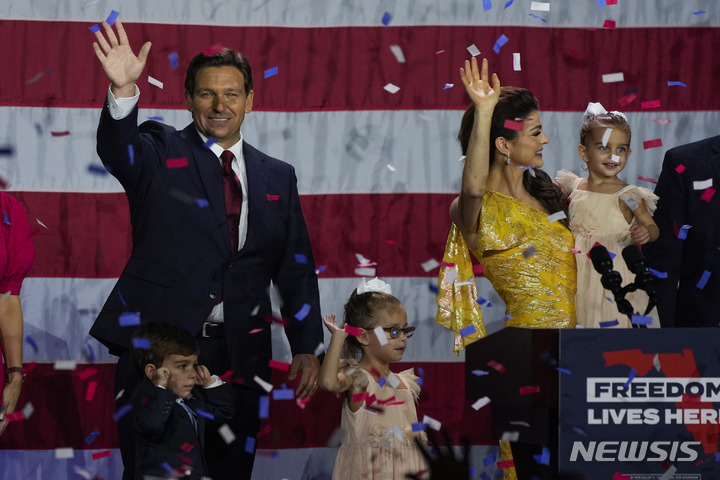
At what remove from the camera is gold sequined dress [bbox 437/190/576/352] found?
2670 millimetres

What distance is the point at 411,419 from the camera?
290 cm

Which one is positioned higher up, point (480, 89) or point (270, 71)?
point (270, 71)

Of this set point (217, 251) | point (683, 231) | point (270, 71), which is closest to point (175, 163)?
point (217, 251)

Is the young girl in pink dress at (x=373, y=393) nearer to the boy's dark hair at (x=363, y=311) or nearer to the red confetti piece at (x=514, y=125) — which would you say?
the boy's dark hair at (x=363, y=311)

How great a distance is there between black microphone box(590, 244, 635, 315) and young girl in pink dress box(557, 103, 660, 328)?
0.66m

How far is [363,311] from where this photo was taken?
2.96m

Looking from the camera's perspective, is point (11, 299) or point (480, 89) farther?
point (11, 299)

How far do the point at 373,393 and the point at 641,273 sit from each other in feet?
3.17

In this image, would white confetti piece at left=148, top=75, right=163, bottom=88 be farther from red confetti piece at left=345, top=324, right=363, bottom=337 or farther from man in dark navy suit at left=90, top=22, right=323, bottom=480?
red confetti piece at left=345, top=324, right=363, bottom=337

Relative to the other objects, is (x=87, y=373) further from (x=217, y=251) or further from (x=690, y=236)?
(x=690, y=236)

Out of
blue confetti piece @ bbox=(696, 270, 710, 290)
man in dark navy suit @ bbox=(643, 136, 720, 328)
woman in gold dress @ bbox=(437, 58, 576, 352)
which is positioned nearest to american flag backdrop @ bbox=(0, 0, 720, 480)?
man in dark navy suit @ bbox=(643, 136, 720, 328)

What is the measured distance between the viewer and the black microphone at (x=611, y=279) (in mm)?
2090

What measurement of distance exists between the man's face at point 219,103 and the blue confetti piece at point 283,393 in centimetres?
100

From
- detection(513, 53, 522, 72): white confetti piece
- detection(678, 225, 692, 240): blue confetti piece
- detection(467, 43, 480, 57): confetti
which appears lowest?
detection(678, 225, 692, 240): blue confetti piece
